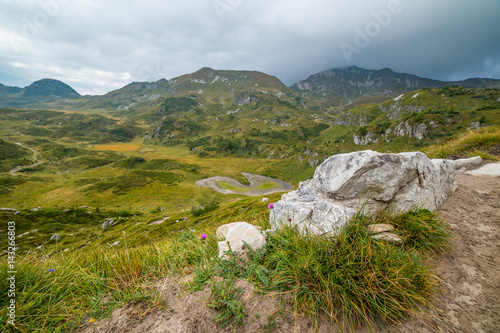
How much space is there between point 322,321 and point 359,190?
11.3ft

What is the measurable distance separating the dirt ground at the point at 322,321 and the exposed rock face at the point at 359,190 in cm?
150

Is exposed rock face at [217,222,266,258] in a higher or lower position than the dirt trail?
higher

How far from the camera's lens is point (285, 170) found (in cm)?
14688

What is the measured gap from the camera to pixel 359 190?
Result: 5059 mm

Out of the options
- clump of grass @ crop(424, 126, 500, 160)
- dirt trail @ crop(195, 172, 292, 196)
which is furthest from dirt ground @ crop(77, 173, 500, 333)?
dirt trail @ crop(195, 172, 292, 196)

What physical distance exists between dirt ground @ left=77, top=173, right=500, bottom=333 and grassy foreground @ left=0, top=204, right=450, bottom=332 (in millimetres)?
145

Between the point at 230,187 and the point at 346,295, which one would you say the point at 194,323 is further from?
the point at 230,187

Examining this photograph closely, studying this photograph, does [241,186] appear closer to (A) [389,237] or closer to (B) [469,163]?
(B) [469,163]

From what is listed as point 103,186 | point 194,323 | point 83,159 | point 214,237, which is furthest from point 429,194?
point 83,159

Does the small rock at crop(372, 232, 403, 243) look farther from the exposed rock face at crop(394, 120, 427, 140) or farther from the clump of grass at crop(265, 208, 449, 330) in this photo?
the exposed rock face at crop(394, 120, 427, 140)

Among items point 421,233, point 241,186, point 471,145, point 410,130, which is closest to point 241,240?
point 421,233

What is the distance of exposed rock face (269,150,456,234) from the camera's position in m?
4.89

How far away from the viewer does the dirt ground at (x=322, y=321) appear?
2594 millimetres

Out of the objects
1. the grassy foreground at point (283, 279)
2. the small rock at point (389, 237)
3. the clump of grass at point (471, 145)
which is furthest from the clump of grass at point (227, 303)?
the clump of grass at point (471, 145)
